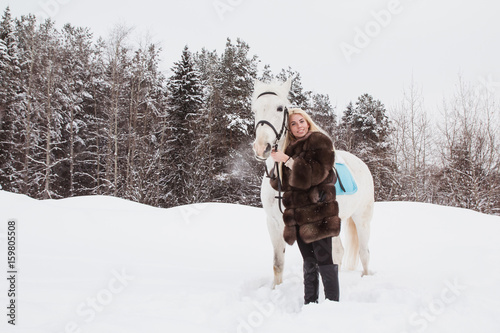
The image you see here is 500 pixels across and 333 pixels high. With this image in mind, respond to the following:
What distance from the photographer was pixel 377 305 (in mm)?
2160

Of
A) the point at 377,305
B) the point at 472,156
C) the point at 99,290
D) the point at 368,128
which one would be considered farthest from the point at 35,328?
the point at 368,128

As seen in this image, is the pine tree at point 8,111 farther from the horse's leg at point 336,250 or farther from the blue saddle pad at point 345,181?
the blue saddle pad at point 345,181

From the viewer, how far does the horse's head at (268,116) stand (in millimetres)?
2297

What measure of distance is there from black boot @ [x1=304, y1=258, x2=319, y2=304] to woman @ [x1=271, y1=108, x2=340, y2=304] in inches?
5.0

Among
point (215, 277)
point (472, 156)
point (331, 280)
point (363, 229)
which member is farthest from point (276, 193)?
point (472, 156)

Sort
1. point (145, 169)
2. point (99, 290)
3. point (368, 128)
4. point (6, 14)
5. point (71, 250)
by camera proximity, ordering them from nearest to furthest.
Answer: point (99, 290)
point (71, 250)
point (145, 169)
point (6, 14)
point (368, 128)

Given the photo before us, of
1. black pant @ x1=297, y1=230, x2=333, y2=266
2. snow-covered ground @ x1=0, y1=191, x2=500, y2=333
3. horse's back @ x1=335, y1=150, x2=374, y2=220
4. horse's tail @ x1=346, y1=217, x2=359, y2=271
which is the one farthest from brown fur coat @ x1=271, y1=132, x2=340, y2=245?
horse's tail @ x1=346, y1=217, x2=359, y2=271

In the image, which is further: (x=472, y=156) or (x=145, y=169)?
(x=145, y=169)

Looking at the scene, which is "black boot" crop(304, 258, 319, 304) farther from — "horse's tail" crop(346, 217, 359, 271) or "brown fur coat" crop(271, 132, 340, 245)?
"horse's tail" crop(346, 217, 359, 271)

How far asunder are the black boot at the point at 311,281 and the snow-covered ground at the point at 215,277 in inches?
5.7

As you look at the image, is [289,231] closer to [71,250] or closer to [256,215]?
[71,250]

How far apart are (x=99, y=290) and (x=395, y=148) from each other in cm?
1722

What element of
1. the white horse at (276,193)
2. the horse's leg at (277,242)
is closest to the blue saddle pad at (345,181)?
the white horse at (276,193)

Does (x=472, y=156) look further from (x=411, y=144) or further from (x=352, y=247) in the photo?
(x=352, y=247)
